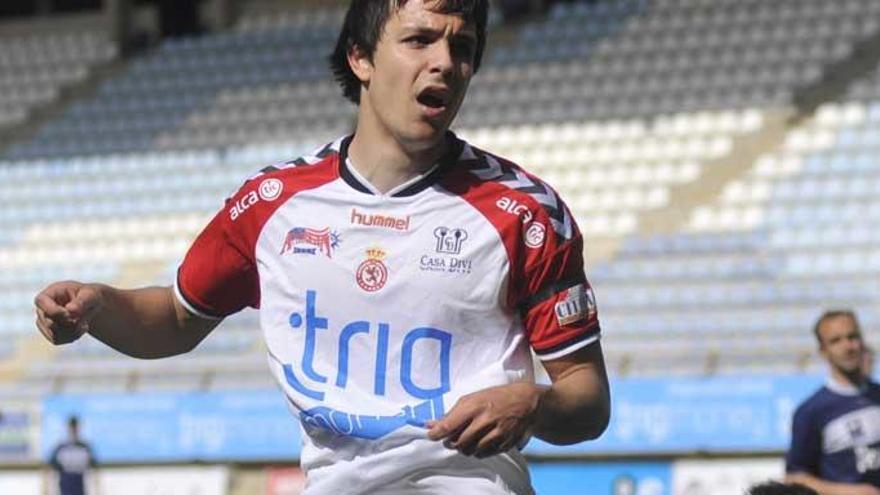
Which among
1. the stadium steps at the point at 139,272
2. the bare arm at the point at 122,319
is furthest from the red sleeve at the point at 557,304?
the stadium steps at the point at 139,272

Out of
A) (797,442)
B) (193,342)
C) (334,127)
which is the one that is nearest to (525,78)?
(334,127)

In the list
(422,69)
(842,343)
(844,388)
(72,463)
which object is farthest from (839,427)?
(72,463)

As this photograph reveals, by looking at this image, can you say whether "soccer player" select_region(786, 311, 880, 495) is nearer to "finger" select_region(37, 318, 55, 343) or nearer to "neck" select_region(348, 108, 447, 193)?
"neck" select_region(348, 108, 447, 193)

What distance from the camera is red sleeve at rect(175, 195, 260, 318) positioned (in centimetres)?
400

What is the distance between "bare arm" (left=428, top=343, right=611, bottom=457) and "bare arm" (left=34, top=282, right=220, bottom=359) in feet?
2.94

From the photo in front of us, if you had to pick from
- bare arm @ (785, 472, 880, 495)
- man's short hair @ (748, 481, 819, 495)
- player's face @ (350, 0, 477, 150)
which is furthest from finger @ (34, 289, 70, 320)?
bare arm @ (785, 472, 880, 495)

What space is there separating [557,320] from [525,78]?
1825 centimetres

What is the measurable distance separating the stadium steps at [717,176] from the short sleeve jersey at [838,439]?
10.2 m

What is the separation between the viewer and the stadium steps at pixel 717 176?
741 inches

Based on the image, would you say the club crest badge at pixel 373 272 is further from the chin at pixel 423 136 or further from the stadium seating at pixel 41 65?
the stadium seating at pixel 41 65

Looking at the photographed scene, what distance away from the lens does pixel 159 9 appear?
25750 mm

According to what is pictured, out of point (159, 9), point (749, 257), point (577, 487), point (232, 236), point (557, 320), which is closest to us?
point (557, 320)

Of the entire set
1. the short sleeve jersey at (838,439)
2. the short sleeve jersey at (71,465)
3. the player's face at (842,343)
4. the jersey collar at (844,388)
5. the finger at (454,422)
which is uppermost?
the finger at (454,422)

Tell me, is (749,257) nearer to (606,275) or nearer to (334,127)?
(606,275)
